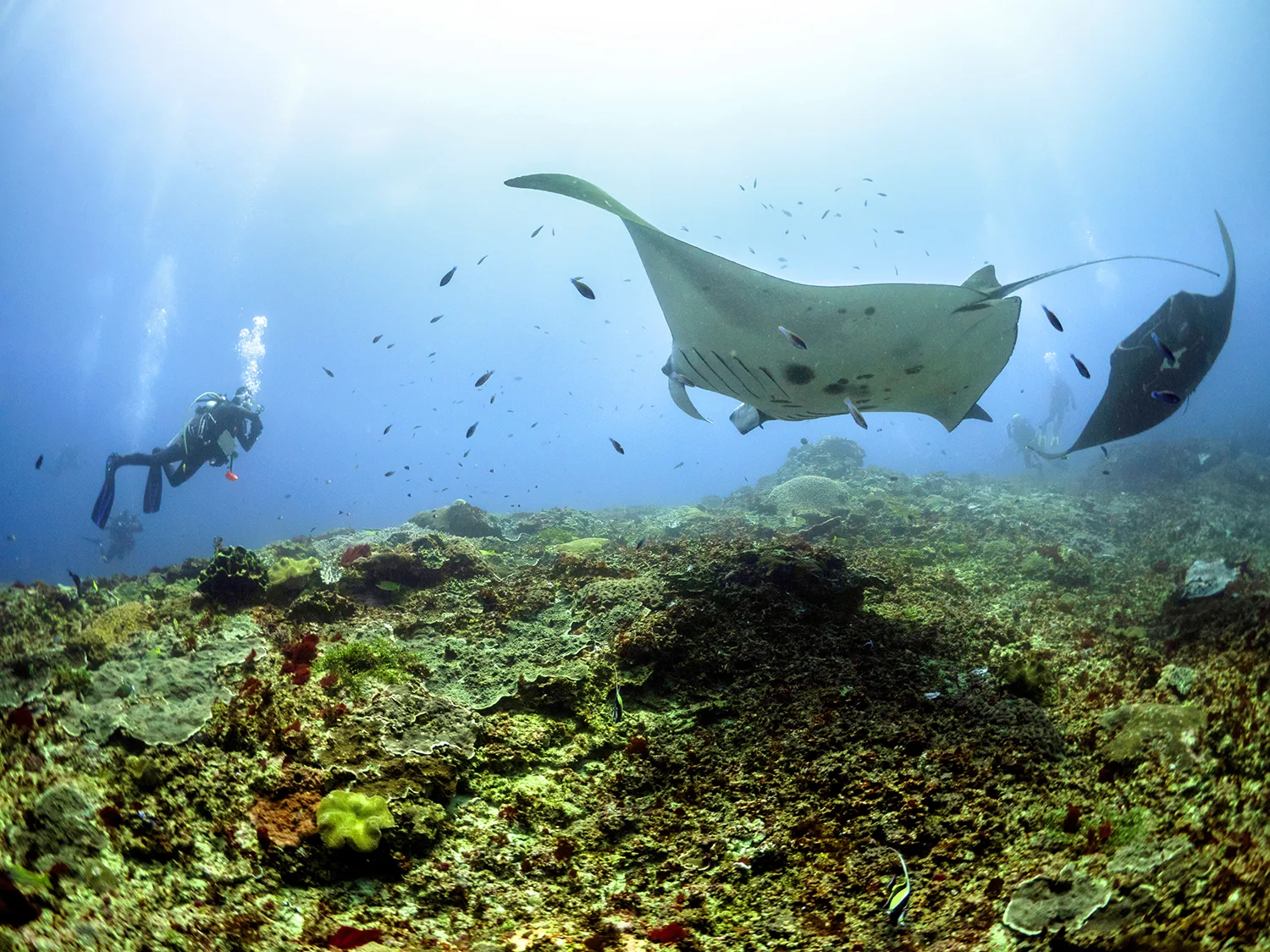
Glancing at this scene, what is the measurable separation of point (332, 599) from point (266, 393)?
5846 inches

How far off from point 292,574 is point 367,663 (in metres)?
2.45

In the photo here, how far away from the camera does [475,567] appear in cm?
595

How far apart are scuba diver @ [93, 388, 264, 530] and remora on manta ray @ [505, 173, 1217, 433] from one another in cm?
1128

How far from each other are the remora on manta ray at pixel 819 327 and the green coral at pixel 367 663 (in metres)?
3.17

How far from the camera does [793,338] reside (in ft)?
11.1

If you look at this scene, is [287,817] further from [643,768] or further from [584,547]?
[584,547]

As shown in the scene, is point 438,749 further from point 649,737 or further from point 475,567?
point 475,567

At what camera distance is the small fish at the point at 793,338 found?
3.34 m

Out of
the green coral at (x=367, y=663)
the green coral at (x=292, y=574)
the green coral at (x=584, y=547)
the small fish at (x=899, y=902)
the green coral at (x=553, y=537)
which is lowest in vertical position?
the small fish at (x=899, y=902)

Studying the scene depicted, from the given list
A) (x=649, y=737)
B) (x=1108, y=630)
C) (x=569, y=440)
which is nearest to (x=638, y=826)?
(x=649, y=737)

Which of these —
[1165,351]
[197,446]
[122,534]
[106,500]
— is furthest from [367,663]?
[122,534]

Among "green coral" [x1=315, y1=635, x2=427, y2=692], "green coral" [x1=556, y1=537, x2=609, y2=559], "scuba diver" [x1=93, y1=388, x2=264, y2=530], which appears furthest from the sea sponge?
"scuba diver" [x1=93, y1=388, x2=264, y2=530]

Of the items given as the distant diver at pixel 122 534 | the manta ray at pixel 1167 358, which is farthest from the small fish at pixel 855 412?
the distant diver at pixel 122 534

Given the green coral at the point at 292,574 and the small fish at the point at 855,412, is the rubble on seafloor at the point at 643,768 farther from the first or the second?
the small fish at the point at 855,412
